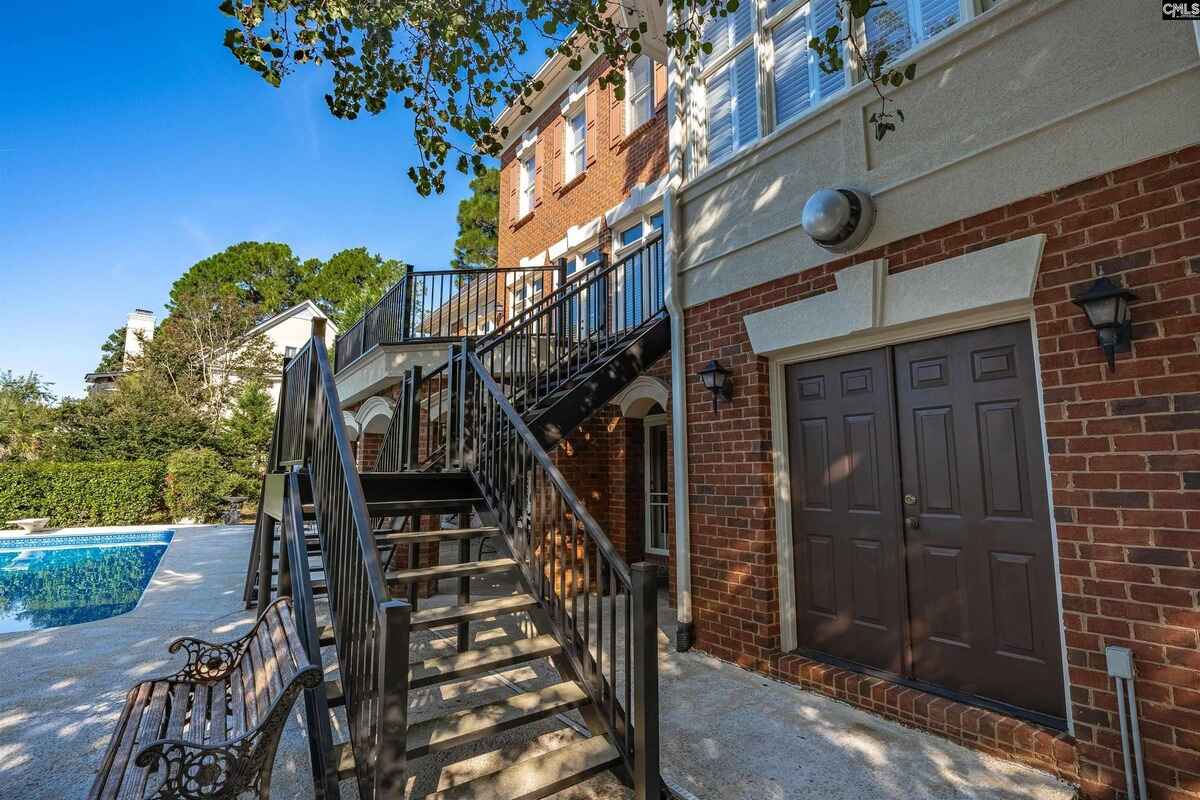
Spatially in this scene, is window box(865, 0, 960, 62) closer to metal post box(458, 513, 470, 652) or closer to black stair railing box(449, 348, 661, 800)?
black stair railing box(449, 348, 661, 800)

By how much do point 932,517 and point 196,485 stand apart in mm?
19034

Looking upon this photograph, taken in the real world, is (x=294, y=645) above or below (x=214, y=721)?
above

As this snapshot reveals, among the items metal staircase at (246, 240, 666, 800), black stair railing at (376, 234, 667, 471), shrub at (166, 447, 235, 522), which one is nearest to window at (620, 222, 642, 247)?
black stair railing at (376, 234, 667, 471)

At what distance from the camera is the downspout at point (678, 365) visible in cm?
486

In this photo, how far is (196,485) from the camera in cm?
1638

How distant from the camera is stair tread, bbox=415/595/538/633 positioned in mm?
2977

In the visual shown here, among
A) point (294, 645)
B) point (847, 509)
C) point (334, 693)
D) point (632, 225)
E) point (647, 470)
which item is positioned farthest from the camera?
point (632, 225)

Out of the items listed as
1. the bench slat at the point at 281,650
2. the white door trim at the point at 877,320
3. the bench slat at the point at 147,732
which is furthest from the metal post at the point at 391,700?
the white door trim at the point at 877,320

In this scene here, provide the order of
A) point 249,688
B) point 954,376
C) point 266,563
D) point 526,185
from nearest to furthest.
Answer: point 249,688
point 954,376
point 266,563
point 526,185

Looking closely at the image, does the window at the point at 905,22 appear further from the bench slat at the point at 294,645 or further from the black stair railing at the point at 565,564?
the bench slat at the point at 294,645

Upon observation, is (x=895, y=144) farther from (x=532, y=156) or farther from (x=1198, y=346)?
(x=532, y=156)

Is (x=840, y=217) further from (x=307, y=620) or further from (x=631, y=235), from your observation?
(x=631, y=235)

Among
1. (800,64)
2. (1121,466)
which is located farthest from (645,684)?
(800,64)

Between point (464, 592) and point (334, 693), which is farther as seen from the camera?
point (464, 592)
